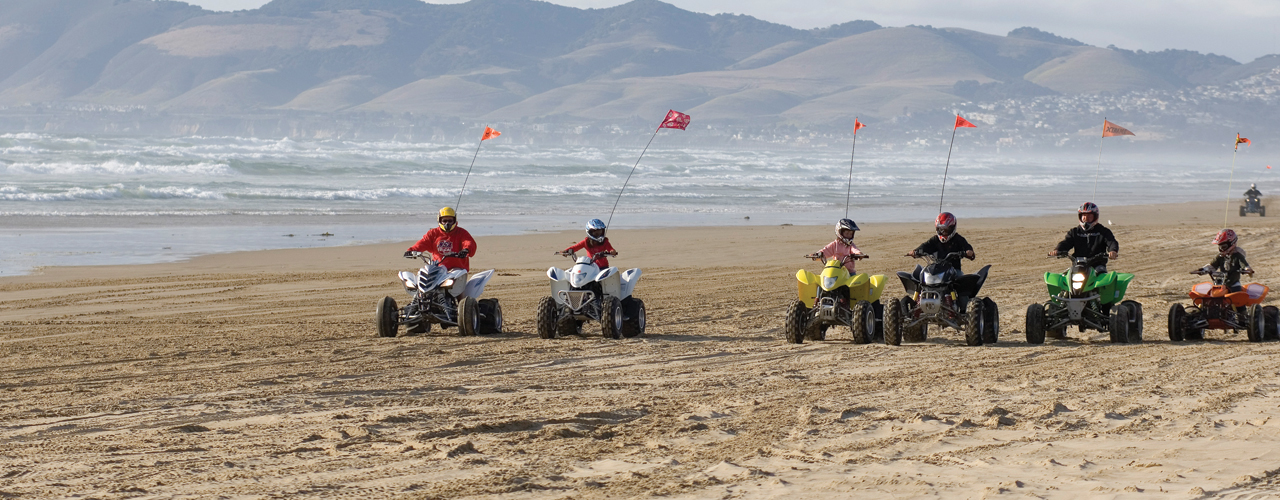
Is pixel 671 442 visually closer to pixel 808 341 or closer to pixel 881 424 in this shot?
pixel 881 424

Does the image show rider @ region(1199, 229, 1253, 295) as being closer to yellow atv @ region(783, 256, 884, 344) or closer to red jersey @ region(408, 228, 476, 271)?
yellow atv @ region(783, 256, 884, 344)

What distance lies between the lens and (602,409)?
24.6ft

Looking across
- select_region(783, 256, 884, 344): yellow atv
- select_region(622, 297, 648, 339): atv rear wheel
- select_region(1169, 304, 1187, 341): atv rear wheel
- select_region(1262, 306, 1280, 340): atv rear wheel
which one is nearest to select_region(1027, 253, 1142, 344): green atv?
select_region(1169, 304, 1187, 341): atv rear wheel

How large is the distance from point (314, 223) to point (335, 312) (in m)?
14.2

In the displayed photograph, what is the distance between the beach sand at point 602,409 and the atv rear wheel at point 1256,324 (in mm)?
171

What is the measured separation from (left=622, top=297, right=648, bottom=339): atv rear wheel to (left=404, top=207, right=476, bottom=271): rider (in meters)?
1.57

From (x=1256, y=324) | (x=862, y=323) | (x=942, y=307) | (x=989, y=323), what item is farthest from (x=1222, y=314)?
(x=862, y=323)

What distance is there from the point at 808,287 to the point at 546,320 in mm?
2359

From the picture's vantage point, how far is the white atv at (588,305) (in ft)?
37.2

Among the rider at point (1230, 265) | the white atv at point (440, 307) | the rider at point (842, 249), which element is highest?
the rider at point (842, 249)

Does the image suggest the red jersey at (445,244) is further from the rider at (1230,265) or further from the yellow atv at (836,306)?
the rider at (1230,265)

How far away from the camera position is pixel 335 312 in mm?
13633

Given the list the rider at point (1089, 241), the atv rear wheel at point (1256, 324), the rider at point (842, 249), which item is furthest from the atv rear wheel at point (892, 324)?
the atv rear wheel at point (1256, 324)

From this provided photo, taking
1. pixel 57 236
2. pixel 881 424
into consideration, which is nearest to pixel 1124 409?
pixel 881 424
